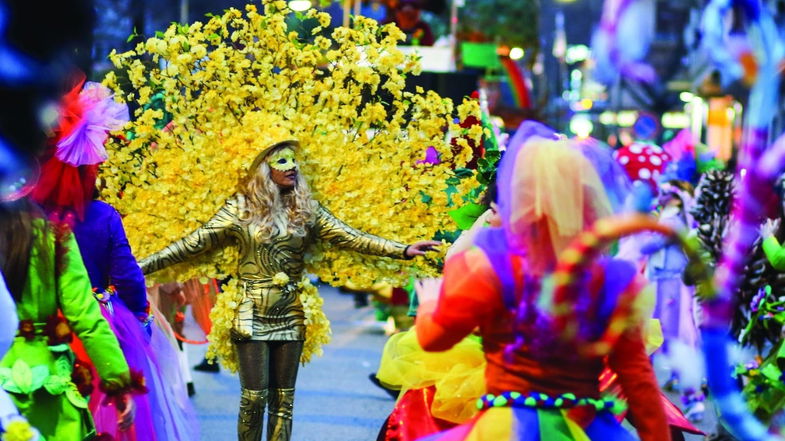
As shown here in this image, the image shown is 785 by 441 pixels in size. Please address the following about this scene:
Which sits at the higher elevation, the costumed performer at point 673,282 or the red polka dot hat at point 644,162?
the red polka dot hat at point 644,162

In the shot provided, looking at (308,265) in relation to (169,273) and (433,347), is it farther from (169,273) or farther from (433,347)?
(433,347)

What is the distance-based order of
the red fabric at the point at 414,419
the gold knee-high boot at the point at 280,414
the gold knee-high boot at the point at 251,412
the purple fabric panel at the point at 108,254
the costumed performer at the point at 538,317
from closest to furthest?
the costumed performer at the point at 538,317 < the red fabric at the point at 414,419 < the purple fabric panel at the point at 108,254 < the gold knee-high boot at the point at 251,412 < the gold knee-high boot at the point at 280,414

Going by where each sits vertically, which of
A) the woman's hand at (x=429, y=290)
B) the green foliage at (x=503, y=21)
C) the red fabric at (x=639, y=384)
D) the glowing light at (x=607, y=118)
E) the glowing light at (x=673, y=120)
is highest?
the green foliage at (x=503, y=21)

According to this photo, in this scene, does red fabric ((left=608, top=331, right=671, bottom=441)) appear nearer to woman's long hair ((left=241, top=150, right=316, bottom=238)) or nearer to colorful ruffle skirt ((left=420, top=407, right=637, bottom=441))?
colorful ruffle skirt ((left=420, top=407, right=637, bottom=441))

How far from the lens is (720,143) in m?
34.1

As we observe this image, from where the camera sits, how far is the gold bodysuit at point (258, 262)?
7.46 metres

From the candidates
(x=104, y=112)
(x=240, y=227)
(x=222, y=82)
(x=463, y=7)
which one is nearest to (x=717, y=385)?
(x=104, y=112)

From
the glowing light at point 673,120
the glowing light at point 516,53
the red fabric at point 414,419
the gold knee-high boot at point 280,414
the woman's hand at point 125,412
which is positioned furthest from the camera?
the glowing light at point 673,120

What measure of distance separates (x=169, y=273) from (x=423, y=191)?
59.6 inches

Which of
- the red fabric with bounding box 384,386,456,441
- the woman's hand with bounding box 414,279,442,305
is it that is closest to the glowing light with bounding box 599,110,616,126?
the red fabric with bounding box 384,386,456,441

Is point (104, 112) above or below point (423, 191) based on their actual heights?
above

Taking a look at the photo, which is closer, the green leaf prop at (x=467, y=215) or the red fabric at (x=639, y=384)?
the red fabric at (x=639, y=384)

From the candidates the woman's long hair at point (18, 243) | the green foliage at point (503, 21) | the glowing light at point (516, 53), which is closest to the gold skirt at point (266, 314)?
the woman's long hair at point (18, 243)

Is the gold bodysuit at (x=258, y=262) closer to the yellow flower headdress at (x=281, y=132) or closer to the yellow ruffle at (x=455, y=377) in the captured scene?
the yellow flower headdress at (x=281, y=132)
